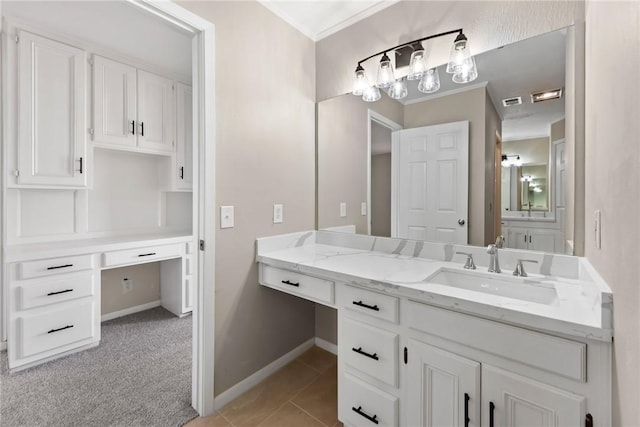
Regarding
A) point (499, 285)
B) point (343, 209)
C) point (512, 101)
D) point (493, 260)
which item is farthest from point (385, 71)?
point (499, 285)

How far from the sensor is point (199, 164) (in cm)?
154

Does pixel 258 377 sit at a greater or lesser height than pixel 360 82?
lesser

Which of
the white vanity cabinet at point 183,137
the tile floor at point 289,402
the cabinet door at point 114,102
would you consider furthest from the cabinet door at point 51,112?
the tile floor at point 289,402

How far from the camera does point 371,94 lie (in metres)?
1.90

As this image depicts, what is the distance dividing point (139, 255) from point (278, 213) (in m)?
1.43

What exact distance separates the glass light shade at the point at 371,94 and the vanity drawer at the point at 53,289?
2440 millimetres

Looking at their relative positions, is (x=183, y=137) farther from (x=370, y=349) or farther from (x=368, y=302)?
(x=370, y=349)

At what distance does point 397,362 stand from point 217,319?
3.27 ft

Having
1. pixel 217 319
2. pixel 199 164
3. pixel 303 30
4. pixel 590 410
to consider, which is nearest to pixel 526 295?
pixel 590 410

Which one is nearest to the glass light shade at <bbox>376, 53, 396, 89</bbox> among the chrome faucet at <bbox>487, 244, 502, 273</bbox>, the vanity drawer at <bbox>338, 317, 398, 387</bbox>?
the chrome faucet at <bbox>487, 244, 502, 273</bbox>

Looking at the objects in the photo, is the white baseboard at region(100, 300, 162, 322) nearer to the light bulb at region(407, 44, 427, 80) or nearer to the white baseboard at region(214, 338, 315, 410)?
the white baseboard at region(214, 338, 315, 410)

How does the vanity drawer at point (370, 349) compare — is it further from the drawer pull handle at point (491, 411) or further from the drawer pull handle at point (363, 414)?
the drawer pull handle at point (491, 411)

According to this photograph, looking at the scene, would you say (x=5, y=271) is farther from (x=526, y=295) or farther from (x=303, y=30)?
(x=526, y=295)

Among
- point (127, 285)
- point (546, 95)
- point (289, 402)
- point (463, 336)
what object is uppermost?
point (546, 95)
